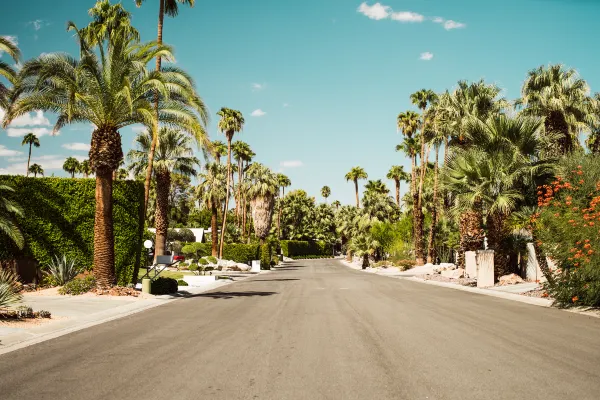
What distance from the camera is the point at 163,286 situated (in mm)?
20344

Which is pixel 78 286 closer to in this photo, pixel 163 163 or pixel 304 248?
pixel 163 163

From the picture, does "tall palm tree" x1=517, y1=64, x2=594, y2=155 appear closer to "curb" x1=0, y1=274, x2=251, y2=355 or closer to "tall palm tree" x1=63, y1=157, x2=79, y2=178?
"curb" x1=0, y1=274, x2=251, y2=355

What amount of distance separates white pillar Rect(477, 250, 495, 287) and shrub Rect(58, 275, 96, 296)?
58.3ft

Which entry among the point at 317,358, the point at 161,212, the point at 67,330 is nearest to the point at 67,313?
the point at 67,330

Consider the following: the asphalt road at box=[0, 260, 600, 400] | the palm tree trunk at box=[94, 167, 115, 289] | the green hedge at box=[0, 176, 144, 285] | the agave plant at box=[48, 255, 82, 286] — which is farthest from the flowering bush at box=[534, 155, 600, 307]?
the agave plant at box=[48, 255, 82, 286]

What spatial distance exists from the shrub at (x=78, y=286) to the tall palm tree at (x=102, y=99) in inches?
12.9

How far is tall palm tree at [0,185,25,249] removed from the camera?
18.7m

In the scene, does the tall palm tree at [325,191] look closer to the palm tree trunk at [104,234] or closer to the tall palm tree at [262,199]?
the tall palm tree at [262,199]

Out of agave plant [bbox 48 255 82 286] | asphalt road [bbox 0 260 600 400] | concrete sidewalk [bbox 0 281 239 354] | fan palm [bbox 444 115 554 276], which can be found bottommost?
concrete sidewalk [bbox 0 281 239 354]

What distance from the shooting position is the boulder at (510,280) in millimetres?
24047

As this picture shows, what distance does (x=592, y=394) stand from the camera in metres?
A: 5.76

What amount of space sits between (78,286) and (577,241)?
55.0 ft

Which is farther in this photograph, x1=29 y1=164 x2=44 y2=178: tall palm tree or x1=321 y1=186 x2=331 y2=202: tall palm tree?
x1=321 y1=186 x2=331 y2=202: tall palm tree

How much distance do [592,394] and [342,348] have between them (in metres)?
3.90
